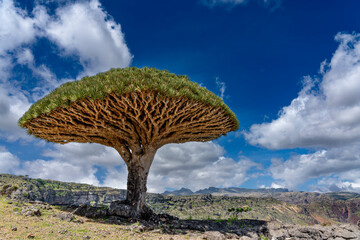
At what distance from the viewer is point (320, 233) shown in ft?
32.3

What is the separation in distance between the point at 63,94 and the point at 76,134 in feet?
13.4

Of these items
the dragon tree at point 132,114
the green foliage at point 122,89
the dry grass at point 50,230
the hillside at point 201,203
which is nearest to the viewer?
the dry grass at point 50,230

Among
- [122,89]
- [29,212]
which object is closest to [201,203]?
[29,212]

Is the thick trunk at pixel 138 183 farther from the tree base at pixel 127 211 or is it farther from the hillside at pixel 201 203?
the hillside at pixel 201 203

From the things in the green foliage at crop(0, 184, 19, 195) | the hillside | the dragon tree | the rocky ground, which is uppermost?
the dragon tree

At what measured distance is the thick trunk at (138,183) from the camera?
40.4ft

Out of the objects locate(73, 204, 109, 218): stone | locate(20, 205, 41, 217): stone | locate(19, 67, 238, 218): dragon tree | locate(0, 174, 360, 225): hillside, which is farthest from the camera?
locate(0, 174, 360, 225): hillside

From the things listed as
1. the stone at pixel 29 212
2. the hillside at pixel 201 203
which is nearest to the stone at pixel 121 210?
the stone at pixel 29 212

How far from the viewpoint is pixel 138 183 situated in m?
12.8

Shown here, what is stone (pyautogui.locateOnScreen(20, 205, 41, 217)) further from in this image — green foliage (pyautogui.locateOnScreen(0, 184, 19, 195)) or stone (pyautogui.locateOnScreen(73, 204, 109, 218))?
green foliage (pyautogui.locateOnScreen(0, 184, 19, 195))

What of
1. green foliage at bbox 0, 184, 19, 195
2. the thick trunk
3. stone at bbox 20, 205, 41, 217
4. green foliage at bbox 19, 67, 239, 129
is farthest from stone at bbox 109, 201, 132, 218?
green foliage at bbox 0, 184, 19, 195

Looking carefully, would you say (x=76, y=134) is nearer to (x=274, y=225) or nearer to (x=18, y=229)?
(x=18, y=229)

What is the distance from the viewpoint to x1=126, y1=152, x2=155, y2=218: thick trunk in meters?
12.3

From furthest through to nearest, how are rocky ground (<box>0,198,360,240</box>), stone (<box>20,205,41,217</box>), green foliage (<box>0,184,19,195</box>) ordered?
green foliage (<box>0,184,19,195</box>) < stone (<box>20,205,41,217</box>) < rocky ground (<box>0,198,360,240</box>)
